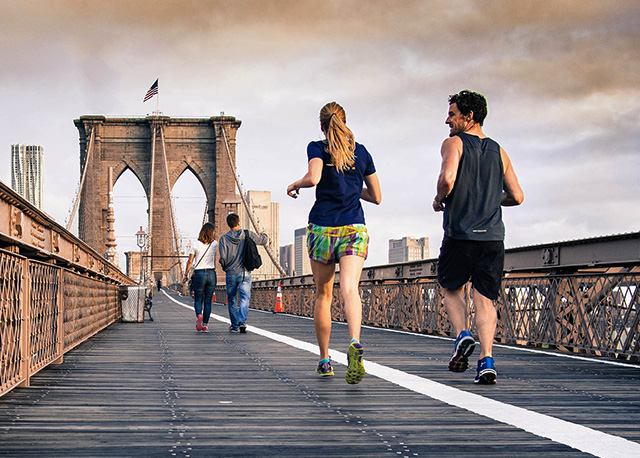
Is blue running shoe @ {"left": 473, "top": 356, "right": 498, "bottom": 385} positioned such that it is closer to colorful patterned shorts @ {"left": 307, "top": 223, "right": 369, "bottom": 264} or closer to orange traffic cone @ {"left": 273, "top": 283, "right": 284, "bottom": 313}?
colorful patterned shorts @ {"left": 307, "top": 223, "right": 369, "bottom": 264}

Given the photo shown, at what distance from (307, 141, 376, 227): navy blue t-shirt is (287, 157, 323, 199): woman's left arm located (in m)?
0.06

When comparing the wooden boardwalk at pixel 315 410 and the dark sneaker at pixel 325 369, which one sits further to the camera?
the dark sneaker at pixel 325 369

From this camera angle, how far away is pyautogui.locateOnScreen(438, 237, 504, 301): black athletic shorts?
550 centimetres

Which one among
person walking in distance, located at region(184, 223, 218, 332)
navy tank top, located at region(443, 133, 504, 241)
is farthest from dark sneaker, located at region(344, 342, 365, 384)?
person walking in distance, located at region(184, 223, 218, 332)

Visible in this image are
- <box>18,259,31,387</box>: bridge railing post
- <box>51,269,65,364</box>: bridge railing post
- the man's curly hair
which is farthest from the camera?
<box>51,269,65,364</box>: bridge railing post

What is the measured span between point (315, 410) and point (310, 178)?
1.85 meters

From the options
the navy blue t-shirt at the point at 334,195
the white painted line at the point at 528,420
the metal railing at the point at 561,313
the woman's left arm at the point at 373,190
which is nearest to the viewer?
the white painted line at the point at 528,420

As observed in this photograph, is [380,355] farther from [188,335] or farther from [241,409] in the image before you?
[188,335]

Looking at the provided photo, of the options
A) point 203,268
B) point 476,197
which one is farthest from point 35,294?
point 203,268

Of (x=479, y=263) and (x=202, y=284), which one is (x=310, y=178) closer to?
(x=479, y=263)

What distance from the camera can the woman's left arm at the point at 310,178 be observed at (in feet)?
18.6

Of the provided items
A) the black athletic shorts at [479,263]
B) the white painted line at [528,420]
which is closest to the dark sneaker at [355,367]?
the white painted line at [528,420]

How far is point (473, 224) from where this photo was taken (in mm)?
5465

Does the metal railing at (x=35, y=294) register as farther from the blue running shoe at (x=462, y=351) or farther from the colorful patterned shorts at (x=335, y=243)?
the blue running shoe at (x=462, y=351)
